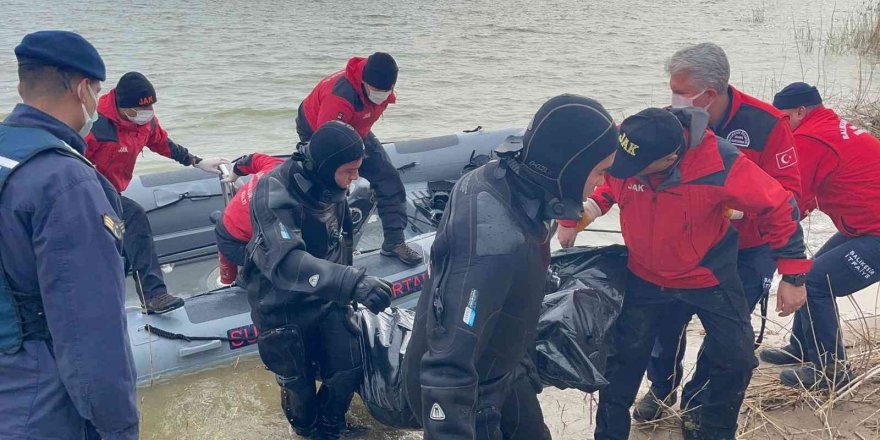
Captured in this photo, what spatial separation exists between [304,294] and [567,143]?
1.65 meters

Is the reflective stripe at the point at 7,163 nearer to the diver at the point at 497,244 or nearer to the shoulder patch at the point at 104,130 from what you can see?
the diver at the point at 497,244

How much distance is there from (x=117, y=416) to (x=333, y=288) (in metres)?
1.14

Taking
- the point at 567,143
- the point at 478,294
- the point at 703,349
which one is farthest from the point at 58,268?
the point at 703,349

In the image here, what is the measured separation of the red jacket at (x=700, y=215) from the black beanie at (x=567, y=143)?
0.87 metres

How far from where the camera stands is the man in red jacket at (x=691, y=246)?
266cm

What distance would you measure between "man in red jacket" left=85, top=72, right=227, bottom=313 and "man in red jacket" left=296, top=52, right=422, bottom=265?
98cm

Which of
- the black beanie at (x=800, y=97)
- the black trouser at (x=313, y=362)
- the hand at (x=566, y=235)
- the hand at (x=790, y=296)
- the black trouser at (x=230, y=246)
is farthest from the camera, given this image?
the black trouser at (x=230, y=246)

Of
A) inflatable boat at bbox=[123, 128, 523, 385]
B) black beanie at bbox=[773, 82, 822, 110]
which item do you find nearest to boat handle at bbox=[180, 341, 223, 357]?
inflatable boat at bbox=[123, 128, 523, 385]

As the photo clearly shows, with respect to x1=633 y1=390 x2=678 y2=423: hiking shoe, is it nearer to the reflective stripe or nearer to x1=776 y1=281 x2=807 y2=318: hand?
x1=776 y1=281 x2=807 y2=318: hand

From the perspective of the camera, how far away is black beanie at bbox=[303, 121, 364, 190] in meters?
3.07

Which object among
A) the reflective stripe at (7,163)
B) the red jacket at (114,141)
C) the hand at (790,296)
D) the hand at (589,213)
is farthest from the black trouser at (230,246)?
the hand at (790,296)

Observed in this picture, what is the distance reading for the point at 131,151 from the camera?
179 inches

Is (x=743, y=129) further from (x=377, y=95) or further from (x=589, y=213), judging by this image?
(x=377, y=95)

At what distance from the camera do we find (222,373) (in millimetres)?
4383
